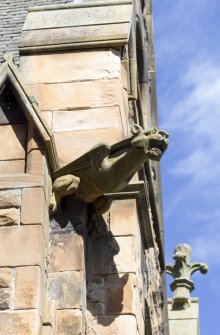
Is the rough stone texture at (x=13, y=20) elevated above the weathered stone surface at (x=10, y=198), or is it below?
above

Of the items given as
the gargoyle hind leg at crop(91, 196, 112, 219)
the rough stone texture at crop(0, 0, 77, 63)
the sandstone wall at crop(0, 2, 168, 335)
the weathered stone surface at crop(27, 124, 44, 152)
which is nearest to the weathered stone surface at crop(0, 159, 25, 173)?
the sandstone wall at crop(0, 2, 168, 335)

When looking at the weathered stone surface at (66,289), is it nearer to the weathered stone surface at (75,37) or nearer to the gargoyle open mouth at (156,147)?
the gargoyle open mouth at (156,147)

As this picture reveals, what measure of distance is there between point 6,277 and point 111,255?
54.1 inches

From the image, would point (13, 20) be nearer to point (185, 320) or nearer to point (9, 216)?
point (9, 216)

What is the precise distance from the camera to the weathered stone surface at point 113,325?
30.7 ft

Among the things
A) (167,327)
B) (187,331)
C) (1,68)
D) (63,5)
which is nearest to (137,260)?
(1,68)

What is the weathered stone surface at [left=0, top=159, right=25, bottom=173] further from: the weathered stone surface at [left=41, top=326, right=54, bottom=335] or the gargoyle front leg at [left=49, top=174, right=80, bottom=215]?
the weathered stone surface at [left=41, top=326, right=54, bottom=335]

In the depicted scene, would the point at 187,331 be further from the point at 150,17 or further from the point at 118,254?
the point at 118,254

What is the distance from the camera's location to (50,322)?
8.62 meters

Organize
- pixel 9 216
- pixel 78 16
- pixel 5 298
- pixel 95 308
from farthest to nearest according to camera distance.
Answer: pixel 78 16
pixel 95 308
pixel 9 216
pixel 5 298

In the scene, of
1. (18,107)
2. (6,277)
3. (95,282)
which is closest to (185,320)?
(95,282)

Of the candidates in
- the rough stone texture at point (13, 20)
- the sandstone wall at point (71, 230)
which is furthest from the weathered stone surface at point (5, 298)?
the rough stone texture at point (13, 20)

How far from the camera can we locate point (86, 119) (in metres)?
10.0

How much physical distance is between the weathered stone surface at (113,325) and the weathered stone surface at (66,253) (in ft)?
1.55
